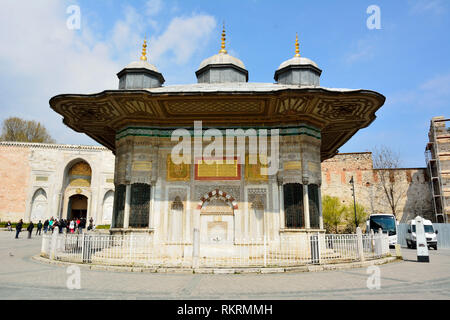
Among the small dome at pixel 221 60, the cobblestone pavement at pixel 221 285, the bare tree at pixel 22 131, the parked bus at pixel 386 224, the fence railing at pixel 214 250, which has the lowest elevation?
the cobblestone pavement at pixel 221 285

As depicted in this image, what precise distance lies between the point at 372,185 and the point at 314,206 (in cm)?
2244

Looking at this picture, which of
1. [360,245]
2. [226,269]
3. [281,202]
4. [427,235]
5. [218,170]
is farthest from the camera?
[427,235]

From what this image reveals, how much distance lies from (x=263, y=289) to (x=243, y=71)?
10.6m

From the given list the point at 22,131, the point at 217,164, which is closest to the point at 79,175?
the point at 22,131

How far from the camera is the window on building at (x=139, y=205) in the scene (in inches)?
409

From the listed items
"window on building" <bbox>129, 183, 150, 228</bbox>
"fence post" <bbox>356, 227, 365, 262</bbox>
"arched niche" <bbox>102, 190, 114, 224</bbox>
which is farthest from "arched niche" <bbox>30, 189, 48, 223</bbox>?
"fence post" <bbox>356, 227, 365, 262</bbox>

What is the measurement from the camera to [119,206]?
35.0ft

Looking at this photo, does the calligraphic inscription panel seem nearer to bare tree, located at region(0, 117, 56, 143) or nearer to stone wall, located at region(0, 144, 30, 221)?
stone wall, located at region(0, 144, 30, 221)

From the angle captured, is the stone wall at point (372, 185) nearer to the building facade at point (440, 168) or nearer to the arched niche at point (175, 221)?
the building facade at point (440, 168)

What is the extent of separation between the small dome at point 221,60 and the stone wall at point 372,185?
66.8 feet

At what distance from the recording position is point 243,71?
1437 centimetres

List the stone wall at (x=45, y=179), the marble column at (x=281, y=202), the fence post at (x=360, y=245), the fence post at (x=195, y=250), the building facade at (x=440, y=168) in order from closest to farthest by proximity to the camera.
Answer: the fence post at (x=195, y=250) < the fence post at (x=360, y=245) < the marble column at (x=281, y=202) < the building facade at (x=440, y=168) < the stone wall at (x=45, y=179)

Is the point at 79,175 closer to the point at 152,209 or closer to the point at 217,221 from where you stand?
the point at 152,209

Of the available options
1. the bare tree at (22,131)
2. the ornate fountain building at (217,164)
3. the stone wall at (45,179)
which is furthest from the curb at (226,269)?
the bare tree at (22,131)
